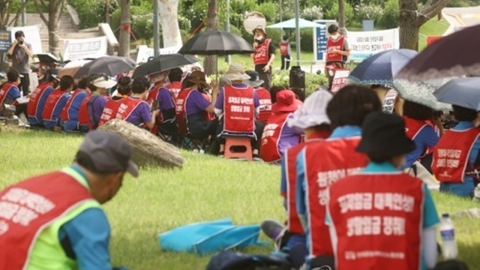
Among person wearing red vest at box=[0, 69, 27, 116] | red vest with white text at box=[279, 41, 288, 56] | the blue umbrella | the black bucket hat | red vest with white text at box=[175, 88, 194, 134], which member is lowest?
red vest with white text at box=[279, 41, 288, 56]

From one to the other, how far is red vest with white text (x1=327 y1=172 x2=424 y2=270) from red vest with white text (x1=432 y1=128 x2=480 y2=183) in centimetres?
600

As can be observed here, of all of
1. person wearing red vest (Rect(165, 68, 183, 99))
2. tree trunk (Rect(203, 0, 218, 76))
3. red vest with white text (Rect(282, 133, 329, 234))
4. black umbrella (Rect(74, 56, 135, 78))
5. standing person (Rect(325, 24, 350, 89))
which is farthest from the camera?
A: tree trunk (Rect(203, 0, 218, 76))

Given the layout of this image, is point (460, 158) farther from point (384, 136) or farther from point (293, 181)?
point (384, 136)

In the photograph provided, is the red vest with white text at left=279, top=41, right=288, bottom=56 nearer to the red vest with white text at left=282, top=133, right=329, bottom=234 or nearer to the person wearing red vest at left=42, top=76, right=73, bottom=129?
the person wearing red vest at left=42, top=76, right=73, bottom=129

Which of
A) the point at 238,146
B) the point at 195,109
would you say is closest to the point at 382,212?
the point at 238,146

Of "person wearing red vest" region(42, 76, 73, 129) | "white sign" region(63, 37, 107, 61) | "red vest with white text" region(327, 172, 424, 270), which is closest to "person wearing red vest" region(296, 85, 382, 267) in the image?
"red vest with white text" region(327, 172, 424, 270)

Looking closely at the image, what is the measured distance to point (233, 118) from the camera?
1662cm

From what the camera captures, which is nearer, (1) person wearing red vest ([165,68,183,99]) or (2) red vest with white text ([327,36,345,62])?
(1) person wearing red vest ([165,68,183,99])

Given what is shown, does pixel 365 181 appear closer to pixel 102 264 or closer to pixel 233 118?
pixel 102 264

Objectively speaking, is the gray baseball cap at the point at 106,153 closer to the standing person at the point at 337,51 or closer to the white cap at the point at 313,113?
the white cap at the point at 313,113

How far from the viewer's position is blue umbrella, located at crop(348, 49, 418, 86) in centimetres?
1364

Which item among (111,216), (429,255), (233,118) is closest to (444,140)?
(111,216)

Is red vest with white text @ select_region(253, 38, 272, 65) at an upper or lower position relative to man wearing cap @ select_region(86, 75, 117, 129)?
lower

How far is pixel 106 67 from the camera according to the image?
2119 centimetres
